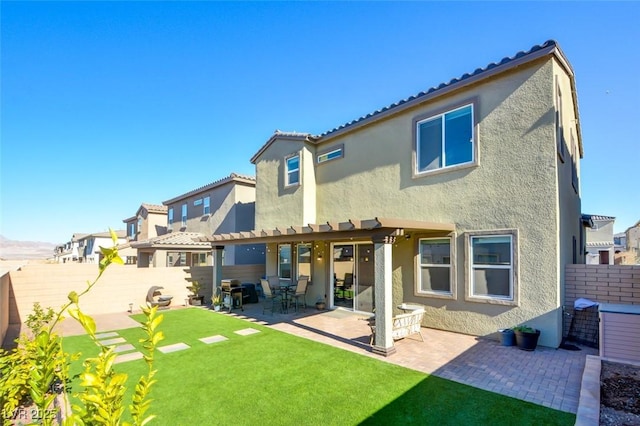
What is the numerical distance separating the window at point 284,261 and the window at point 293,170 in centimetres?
327

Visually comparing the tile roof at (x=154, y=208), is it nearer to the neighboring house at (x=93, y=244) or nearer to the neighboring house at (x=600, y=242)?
the neighboring house at (x=93, y=244)

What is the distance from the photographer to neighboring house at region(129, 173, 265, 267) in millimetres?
19922

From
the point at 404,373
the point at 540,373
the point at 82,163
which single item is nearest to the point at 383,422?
the point at 404,373

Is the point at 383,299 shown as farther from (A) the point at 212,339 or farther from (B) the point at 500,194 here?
(A) the point at 212,339

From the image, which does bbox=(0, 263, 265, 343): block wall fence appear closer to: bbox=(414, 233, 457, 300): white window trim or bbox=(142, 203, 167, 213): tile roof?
bbox=(414, 233, 457, 300): white window trim

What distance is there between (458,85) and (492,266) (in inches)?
223

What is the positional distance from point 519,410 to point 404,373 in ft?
6.95

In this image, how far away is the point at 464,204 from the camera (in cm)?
971

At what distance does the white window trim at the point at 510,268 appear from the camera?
8648 mm

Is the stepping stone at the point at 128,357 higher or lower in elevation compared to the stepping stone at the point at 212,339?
higher

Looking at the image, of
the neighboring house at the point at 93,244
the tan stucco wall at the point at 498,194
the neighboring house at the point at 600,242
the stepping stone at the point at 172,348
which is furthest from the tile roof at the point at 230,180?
the neighboring house at the point at 600,242

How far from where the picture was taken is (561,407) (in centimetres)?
518

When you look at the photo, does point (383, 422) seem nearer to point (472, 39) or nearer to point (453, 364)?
point (453, 364)

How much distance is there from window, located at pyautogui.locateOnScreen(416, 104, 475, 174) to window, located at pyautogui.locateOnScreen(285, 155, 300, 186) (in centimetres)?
602
